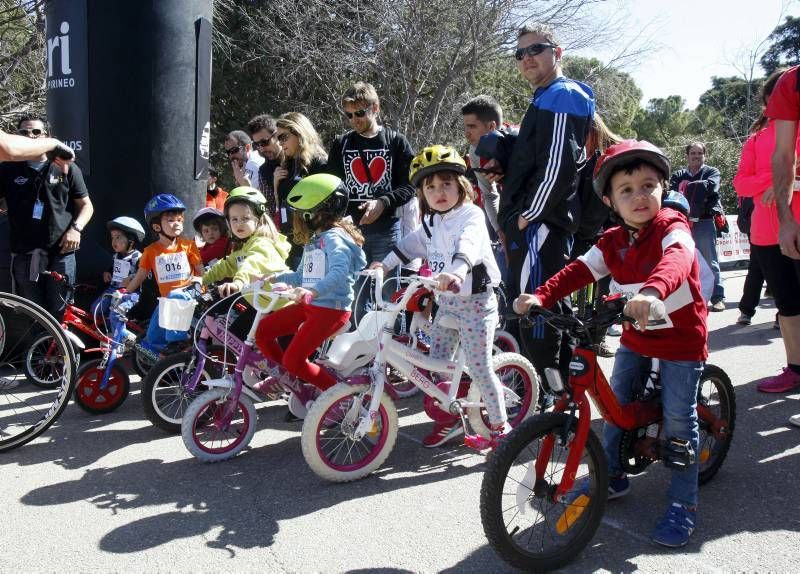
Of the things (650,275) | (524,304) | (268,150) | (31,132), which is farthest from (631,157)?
(31,132)

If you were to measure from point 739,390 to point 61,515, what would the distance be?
4471 mm

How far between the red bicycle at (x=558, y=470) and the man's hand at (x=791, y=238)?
4.19 ft

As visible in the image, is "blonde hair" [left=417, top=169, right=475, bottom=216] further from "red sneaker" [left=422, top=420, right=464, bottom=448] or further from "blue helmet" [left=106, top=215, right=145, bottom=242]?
"blue helmet" [left=106, top=215, right=145, bottom=242]

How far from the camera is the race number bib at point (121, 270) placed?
229 inches

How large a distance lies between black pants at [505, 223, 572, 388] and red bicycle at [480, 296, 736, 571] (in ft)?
3.40

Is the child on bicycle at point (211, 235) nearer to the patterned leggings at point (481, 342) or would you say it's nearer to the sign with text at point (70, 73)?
the sign with text at point (70, 73)

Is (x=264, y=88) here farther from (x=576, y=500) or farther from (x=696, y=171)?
(x=576, y=500)

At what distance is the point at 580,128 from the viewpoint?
4.00 metres

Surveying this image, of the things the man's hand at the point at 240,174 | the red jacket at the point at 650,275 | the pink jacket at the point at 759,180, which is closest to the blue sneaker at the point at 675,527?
the red jacket at the point at 650,275

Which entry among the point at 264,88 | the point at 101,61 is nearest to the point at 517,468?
the point at 101,61

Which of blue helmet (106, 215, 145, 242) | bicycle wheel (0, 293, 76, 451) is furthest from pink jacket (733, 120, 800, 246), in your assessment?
blue helmet (106, 215, 145, 242)

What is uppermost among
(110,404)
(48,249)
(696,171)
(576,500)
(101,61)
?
(101,61)

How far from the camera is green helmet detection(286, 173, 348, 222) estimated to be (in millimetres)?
3957

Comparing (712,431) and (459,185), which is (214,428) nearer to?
(459,185)
